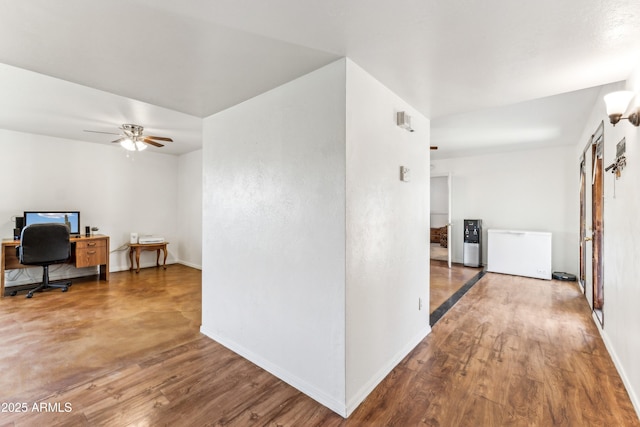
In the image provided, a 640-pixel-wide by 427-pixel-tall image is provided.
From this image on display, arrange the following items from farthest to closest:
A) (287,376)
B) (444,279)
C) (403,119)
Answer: (444,279) < (403,119) < (287,376)

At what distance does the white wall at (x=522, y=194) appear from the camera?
537 centimetres

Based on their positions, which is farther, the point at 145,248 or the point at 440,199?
the point at 440,199

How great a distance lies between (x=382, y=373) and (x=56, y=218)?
5630 millimetres

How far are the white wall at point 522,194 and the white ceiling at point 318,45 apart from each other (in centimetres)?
404

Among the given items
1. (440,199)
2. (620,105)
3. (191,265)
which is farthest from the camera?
(440,199)

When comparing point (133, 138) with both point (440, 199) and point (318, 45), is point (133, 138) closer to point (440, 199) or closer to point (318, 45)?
point (318, 45)

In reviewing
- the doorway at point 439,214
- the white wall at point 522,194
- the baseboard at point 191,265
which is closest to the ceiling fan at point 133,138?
the baseboard at point 191,265

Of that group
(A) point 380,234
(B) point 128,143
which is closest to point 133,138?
(B) point 128,143

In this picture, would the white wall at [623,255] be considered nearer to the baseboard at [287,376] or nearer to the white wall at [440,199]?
the baseboard at [287,376]

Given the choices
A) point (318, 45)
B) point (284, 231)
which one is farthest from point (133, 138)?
point (318, 45)

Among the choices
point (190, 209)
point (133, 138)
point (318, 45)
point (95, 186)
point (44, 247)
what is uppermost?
point (133, 138)

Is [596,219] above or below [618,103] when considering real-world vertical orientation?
below

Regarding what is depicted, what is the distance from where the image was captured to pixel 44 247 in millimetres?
4188

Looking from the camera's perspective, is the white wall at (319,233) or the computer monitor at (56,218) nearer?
the white wall at (319,233)
